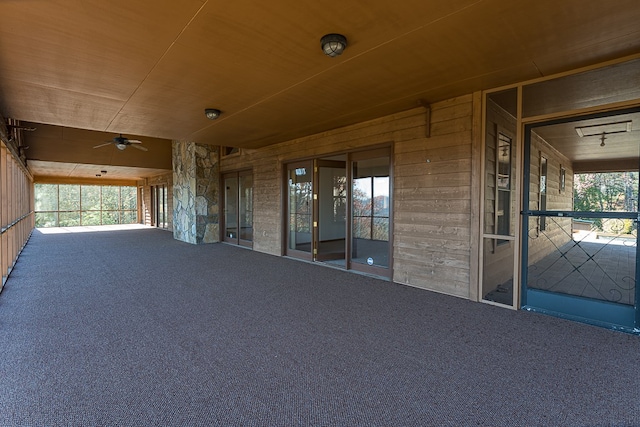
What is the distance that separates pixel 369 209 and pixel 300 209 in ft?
5.56

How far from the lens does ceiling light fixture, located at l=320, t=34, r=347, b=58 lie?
2.64 metres

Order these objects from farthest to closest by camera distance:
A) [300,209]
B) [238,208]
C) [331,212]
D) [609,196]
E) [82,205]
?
[82,205] < [238,208] < [300,209] < [331,212] < [609,196]

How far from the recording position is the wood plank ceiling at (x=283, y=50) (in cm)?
231

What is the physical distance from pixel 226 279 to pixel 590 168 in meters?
5.18

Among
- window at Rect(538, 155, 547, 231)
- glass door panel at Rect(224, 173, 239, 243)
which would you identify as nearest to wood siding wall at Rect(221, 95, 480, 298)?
window at Rect(538, 155, 547, 231)

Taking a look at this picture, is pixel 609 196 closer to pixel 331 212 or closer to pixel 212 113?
pixel 331 212

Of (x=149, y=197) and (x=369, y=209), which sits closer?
(x=369, y=209)

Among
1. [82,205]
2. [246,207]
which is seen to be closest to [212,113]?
[246,207]

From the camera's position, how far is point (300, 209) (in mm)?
6832

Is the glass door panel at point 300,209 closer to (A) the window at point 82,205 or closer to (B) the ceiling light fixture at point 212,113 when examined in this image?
(B) the ceiling light fixture at point 212,113

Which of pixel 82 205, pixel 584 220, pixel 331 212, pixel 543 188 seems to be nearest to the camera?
pixel 584 220

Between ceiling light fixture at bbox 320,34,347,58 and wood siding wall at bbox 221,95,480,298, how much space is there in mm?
2066

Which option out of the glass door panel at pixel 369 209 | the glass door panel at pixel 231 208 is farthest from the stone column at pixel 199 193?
the glass door panel at pixel 369 209

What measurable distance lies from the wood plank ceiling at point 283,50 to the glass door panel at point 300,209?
2.11 m
